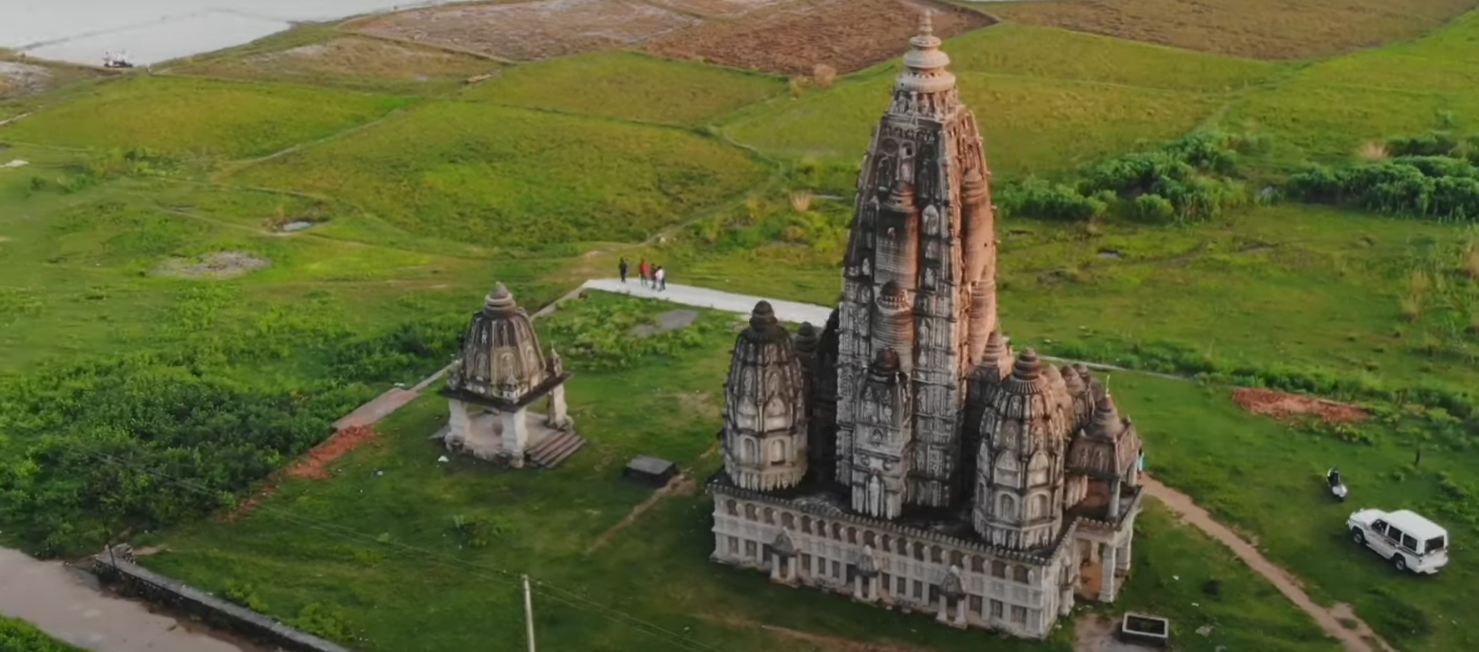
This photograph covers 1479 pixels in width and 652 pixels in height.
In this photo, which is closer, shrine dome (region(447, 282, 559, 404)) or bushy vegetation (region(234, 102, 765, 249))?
shrine dome (region(447, 282, 559, 404))

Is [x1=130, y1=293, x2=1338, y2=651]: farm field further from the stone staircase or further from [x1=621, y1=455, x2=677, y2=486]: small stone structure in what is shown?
[x1=621, y1=455, x2=677, y2=486]: small stone structure

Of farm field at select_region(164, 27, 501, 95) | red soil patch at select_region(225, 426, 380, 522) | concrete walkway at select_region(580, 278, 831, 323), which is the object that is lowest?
red soil patch at select_region(225, 426, 380, 522)

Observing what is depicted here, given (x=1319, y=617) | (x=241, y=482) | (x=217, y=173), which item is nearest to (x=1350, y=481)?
(x=1319, y=617)

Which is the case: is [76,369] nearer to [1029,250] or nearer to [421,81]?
[1029,250]

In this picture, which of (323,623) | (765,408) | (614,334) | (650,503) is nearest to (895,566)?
(765,408)

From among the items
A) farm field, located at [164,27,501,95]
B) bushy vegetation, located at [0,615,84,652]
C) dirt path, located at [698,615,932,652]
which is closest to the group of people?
dirt path, located at [698,615,932,652]
